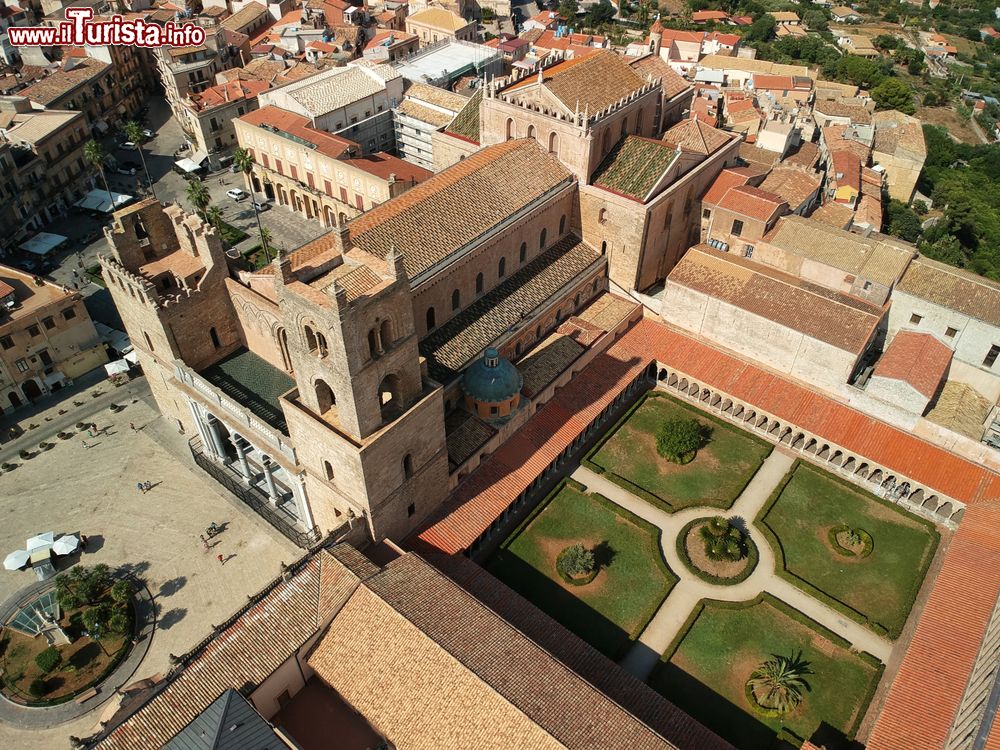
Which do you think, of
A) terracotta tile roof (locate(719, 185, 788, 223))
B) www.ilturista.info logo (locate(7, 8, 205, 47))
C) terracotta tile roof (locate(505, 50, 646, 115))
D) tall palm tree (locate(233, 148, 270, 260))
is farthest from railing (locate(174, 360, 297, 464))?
www.ilturista.info logo (locate(7, 8, 205, 47))

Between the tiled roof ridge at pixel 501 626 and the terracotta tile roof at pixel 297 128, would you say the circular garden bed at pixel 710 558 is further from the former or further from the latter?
the terracotta tile roof at pixel 297 128

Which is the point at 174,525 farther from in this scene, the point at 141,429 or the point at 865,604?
the point at 865,604

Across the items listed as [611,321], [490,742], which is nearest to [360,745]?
[490,742]

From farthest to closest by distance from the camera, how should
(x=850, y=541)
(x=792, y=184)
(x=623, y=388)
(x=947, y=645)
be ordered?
(x=792, y=184) < (x=623, y=388) < (x=850, y=541) < (x=947, y=645)

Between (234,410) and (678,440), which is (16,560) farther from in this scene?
(678,440)

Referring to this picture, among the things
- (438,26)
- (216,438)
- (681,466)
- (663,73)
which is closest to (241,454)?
(216,438)

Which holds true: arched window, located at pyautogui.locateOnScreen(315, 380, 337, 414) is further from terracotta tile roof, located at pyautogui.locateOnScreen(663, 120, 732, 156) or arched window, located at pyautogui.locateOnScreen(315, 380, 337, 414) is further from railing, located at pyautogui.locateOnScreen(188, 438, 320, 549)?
terracotta tile roof, located at pyautogui.locateOnScreen(663, 120, 732, 156)
